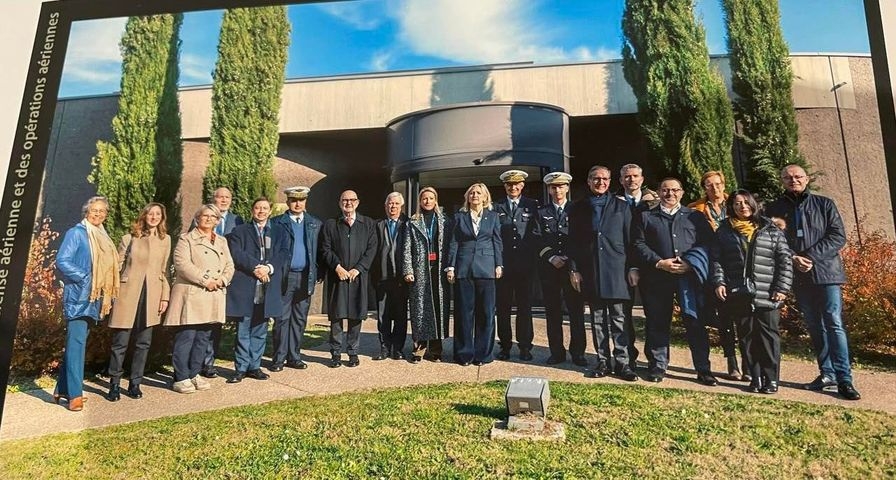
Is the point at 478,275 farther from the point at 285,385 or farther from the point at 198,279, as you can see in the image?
the point at 198,279

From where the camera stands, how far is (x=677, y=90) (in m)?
2.71

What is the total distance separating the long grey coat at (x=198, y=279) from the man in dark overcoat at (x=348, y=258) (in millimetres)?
583

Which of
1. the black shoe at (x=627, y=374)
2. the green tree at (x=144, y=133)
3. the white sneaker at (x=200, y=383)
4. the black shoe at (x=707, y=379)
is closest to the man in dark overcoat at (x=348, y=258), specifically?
the white sneaker at (x=200, y=383)

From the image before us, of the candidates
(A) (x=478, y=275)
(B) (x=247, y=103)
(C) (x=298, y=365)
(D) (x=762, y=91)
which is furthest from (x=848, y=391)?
(B) (x=247, y=103)

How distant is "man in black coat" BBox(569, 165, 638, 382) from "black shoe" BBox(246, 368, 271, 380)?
180cm

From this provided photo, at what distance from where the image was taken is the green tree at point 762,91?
2.56 metres

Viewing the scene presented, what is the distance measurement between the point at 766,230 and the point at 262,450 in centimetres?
274

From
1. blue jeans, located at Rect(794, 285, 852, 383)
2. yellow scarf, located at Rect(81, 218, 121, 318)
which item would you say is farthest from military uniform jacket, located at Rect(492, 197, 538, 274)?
yellow scarf, located at Rect(81, 218, 121, 318)

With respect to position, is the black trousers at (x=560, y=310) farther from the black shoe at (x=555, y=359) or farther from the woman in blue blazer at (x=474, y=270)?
the woman in blue blazer at (x=474, y=270)

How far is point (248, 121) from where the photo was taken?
119 inches

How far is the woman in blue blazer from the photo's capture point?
275 centimetres

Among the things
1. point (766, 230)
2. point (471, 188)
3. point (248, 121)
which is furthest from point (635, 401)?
point (248, 121)

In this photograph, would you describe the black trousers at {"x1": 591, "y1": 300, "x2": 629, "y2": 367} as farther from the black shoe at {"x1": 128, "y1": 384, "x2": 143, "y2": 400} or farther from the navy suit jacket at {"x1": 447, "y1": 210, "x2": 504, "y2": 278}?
the black shoe at {"x1": 128, "y1": 384, "x2": 143, "y2": 400}

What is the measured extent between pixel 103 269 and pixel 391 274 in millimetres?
1673
